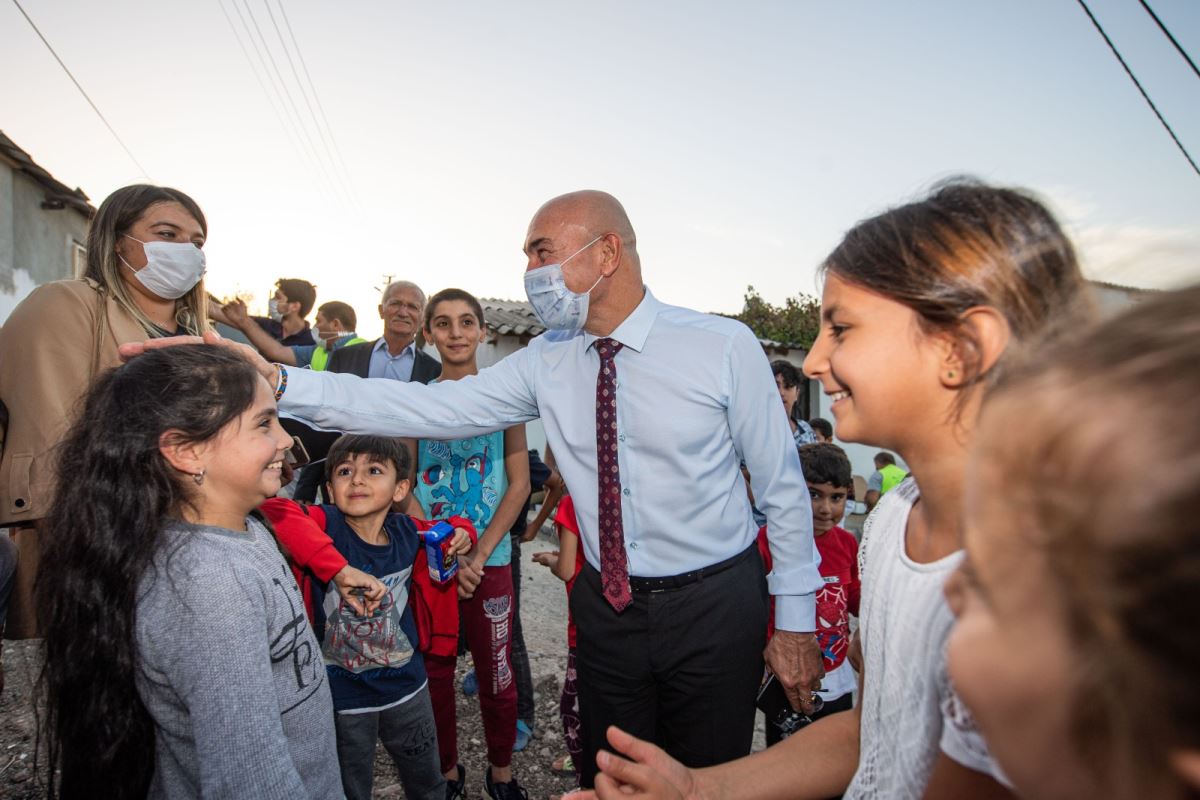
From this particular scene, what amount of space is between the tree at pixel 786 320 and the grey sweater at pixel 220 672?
16.5 metres

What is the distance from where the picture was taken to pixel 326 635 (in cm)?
250

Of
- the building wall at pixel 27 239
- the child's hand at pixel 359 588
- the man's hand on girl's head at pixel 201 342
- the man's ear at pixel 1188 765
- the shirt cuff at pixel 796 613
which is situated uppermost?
the building wall at pixel 27 239

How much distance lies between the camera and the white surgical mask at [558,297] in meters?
2.72

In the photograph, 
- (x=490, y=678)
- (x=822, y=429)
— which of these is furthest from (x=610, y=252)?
(x=822, y=429)

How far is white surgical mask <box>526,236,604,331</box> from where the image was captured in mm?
2719

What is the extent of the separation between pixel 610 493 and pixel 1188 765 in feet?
6.86

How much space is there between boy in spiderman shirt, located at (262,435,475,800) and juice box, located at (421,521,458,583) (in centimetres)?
3

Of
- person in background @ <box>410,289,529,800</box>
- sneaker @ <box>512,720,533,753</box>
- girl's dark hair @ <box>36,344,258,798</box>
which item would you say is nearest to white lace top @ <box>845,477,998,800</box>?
girl's dark hair @ <box>36,344,258,798</box>

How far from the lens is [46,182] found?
38.4 ft

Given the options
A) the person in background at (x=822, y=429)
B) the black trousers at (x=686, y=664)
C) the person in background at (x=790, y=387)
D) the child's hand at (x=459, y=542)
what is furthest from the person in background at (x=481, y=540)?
the person in background at (x=822, y=429)

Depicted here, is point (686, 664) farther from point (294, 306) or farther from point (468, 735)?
point (294, 306)

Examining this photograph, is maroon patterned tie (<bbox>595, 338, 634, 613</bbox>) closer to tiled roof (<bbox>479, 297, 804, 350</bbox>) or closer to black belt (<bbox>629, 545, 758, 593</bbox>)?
black belt (<bbox>629, 545, 758, 593</bbox>)

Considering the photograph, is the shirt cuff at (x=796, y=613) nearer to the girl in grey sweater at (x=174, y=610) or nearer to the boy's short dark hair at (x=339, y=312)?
the girl in grey sweater at (x=174, y=610)

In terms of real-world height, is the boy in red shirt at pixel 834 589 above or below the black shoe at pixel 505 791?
above
